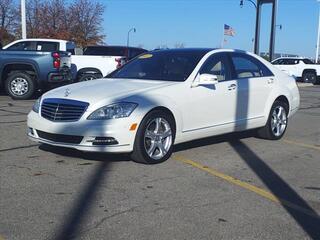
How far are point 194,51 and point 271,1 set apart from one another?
2126 centimetres

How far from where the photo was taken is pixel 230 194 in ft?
18.0

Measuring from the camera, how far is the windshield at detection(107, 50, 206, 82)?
24.7ft

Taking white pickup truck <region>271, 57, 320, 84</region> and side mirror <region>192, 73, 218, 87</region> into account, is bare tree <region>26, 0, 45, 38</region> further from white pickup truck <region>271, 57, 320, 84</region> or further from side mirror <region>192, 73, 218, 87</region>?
side mirror <region>192, 73, 218, 87</region>

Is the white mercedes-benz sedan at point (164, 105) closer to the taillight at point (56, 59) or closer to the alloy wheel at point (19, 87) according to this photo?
the taillight at point (56, 59)

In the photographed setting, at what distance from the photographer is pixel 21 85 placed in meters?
15.1

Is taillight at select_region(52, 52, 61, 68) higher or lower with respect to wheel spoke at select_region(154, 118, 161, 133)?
higher

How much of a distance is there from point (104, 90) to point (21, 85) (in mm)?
8851

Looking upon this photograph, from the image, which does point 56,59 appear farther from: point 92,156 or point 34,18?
point 34,18

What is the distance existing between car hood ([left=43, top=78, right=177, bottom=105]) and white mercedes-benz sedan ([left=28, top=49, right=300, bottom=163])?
0.01 m

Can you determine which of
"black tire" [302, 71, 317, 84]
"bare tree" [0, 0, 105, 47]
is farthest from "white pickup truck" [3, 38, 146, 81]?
"bare tree" [0, 0, 105, 47]

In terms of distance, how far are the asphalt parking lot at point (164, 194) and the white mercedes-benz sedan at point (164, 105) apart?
321 mm

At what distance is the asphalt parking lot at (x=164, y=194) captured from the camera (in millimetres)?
4387

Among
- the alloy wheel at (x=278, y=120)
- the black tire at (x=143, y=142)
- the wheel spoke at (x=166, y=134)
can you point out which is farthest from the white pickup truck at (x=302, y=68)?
the black tire at (x=143, y=142)

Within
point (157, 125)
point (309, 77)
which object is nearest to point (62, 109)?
point (157, 125)
